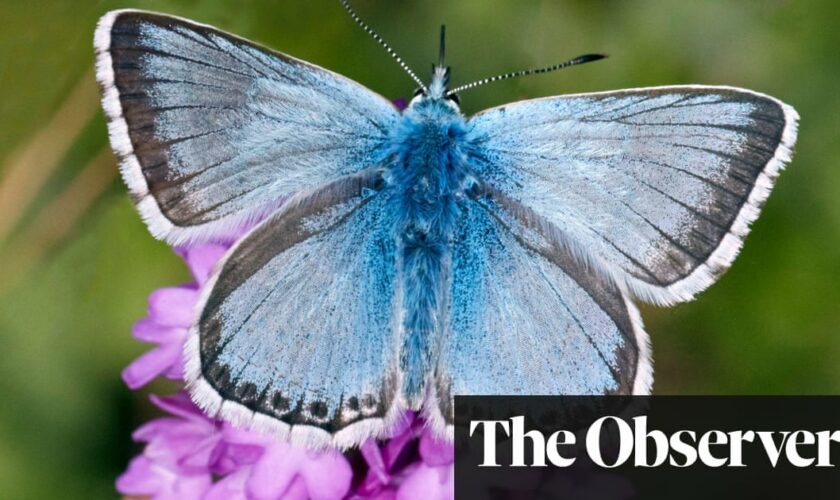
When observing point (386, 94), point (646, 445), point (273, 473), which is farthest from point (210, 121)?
point (646, 445)

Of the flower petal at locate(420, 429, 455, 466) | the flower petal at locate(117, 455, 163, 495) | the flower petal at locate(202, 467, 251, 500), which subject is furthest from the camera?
the flower petal at locate(117, 455, 163, 495)

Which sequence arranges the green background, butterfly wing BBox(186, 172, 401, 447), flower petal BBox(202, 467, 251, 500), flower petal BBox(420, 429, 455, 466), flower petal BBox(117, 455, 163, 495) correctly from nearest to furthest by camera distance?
1. butterfly wing BBox(186, 172, 401, 447)
2. flower petal BBox(420, 429, 455, 466)
3. flower petal BBox(202, 467, 251, 500)
4. flower petal BBox(117, 455, 163, 495)
5. the green background

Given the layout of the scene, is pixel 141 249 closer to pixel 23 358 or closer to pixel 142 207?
pixel 23 358

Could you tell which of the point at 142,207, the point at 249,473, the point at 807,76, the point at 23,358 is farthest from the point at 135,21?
the point at 807,76

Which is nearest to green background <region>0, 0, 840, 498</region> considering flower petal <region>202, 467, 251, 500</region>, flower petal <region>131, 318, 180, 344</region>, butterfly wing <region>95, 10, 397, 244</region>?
flower petal <region>131, 318, 180, 344</region>

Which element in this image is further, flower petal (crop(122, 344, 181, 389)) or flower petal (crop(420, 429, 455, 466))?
flower petal (crop(122, 344, 181, 389))

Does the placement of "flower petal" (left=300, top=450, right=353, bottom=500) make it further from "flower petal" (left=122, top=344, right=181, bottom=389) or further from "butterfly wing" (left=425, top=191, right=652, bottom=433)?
"flower petal" (left=122, top=344, right=181, bottom=389)

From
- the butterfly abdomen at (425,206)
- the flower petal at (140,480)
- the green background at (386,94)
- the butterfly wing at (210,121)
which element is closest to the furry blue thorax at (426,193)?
the butterfly abdomen at (425,206)

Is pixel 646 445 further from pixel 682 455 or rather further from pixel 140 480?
pixel 140 480
